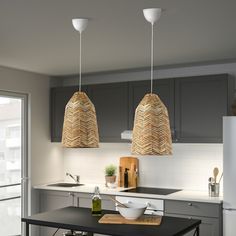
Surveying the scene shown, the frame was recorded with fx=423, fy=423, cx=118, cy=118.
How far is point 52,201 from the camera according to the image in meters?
5.99

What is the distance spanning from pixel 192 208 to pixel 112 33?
92.2 inches

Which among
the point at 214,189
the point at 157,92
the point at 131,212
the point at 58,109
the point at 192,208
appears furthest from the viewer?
the point at 58,109

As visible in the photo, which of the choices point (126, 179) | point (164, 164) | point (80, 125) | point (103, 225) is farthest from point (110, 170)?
point (80, 125)

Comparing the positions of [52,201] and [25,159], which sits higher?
[25,159]

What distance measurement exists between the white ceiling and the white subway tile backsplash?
4.05 ft

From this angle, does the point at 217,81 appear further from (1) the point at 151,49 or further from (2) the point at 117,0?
(2) the point at 117,0

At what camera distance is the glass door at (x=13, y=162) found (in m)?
5.68

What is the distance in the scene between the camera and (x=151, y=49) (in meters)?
4.41

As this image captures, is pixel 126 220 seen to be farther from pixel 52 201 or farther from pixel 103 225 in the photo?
pixel 52 201

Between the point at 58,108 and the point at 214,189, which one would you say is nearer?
the point at 214,189

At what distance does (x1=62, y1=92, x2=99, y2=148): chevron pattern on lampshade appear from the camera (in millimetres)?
3102

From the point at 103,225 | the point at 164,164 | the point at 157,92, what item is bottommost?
the point at 103,225

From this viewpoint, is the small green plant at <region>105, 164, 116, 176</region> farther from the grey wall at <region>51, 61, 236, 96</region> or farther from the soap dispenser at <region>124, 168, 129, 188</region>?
the grey wall at <region>51, 61, 236, 96</region>

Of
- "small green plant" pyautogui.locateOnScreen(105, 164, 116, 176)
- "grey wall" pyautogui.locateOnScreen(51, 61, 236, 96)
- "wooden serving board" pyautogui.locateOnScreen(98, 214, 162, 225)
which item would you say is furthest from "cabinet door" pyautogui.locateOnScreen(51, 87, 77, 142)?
"wooden serving board" pyautogui.locateOnScreen(98, 214, 162, 225)
